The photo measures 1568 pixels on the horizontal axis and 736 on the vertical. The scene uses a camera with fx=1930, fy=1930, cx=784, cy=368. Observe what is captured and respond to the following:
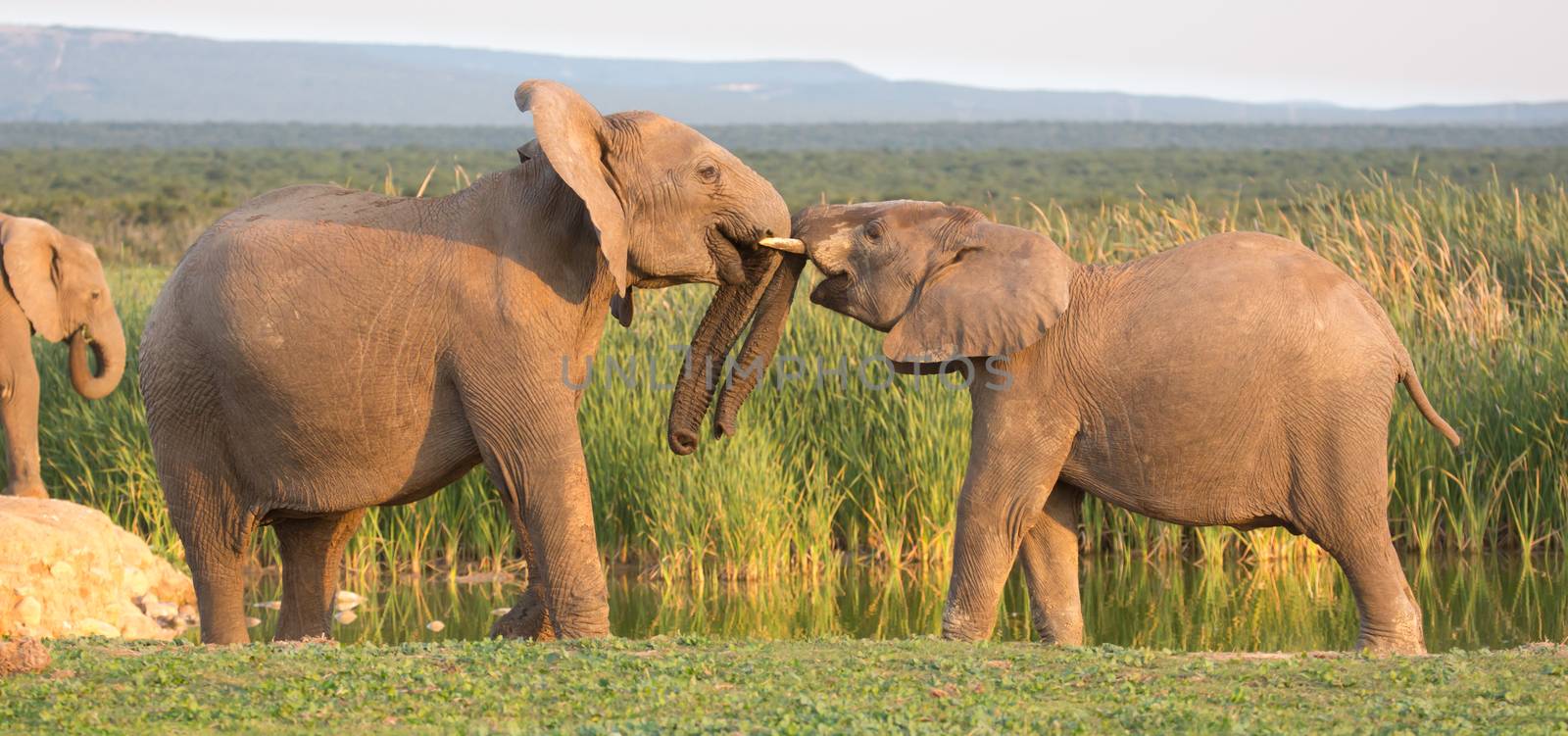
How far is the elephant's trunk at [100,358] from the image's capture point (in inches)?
488

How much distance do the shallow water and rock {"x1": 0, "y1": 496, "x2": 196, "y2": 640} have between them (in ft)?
1.96

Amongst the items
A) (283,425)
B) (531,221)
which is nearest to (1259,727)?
(531,221)

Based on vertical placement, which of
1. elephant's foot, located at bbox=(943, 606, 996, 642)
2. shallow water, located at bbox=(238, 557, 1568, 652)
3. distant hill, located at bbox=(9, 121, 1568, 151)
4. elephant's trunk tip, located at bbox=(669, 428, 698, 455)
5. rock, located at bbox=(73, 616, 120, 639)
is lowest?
rock, located at bbox=(73, 616, 120, 639)

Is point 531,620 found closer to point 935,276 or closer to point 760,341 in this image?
point 760,341

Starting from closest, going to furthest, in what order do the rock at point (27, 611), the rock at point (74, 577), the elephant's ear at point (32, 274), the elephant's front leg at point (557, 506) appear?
the elephant's front leg at point (557, 506) < the rock at point (27, 611) < the rock at point (74, 577) < the elephant's ear at point (32, 274)

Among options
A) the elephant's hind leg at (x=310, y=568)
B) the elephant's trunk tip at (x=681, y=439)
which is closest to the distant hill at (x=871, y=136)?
the elephant's hind leg at (x=310, y=568)

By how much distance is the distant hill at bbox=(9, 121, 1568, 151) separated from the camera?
13912cm

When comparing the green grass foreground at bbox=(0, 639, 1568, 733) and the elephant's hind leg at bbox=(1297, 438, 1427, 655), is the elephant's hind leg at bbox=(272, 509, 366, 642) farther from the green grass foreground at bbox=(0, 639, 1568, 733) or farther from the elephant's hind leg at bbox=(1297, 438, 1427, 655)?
the elephant's hind leg at bbox=(1297, 438, 1427, 655)

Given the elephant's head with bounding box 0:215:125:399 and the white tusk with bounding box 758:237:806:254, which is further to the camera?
the elephant's head with bounding box 0:215:125:399

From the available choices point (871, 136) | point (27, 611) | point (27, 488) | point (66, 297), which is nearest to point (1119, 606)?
point (27, 611)

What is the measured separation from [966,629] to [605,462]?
4.72 meters

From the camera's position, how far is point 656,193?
684 cm

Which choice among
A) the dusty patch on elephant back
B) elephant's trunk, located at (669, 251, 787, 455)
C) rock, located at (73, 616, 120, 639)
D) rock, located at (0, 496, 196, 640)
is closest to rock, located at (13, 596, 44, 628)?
rock, located at (0, 496, 196, 640)

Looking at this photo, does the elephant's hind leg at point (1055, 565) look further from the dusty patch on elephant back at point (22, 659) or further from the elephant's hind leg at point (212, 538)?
the dusty patch on elephant back at point (22, 659)
